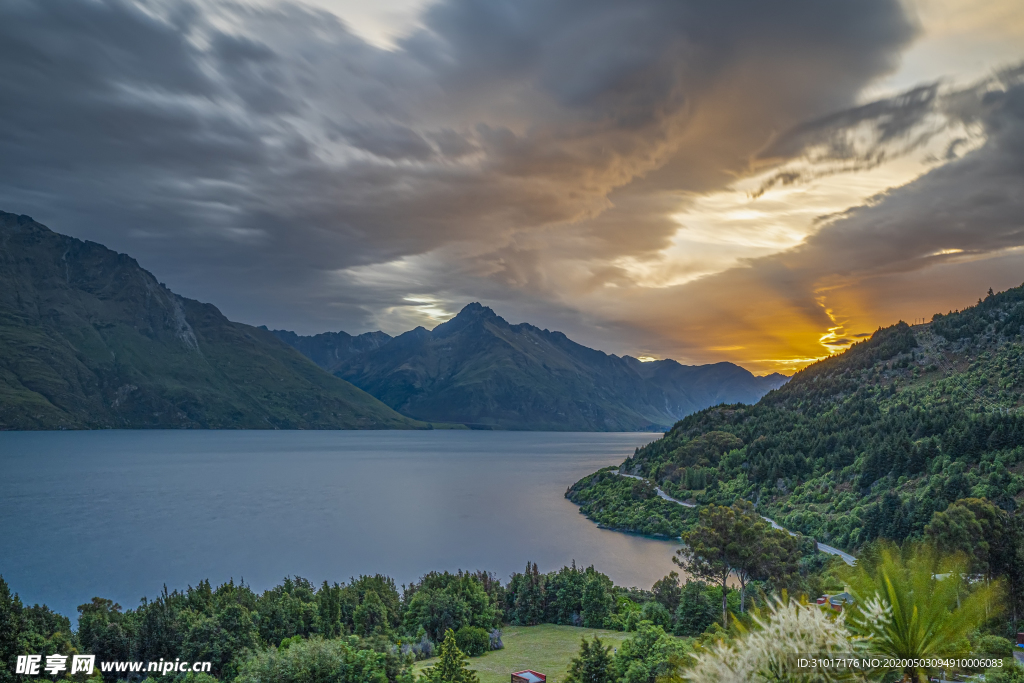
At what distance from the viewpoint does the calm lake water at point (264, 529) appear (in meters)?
68.6

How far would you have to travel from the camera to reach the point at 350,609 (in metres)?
45.2

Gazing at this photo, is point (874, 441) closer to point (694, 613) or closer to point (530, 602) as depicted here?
point (694, 613)

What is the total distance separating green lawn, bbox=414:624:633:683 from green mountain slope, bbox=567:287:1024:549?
118 feet

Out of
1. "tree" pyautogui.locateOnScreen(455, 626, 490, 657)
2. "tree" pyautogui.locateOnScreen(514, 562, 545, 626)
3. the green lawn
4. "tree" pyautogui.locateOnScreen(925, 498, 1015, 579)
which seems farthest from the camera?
"tree" pyautogui.locateOnScreen(514, 562, 545, 626)

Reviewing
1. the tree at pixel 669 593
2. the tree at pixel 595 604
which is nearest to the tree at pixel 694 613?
the tree at pixel 669 593

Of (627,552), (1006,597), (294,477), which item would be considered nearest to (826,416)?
(627,552)

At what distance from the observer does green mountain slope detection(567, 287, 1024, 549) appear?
218 ft

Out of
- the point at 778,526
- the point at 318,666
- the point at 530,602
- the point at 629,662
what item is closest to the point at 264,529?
the point at 530,602

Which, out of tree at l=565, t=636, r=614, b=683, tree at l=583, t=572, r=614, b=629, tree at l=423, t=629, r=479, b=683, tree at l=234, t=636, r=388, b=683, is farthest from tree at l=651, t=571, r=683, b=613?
tree at l=234, t=636, r=388, b=683

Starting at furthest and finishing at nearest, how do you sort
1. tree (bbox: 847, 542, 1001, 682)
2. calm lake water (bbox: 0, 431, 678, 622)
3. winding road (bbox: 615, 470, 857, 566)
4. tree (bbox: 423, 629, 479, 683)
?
calm lake water (bbox: 0, 431, 678, 622) < winding road (bbox: 615, 470, 857, 566) < tree (bbox: 423, 629, 479, 683) < tree (bbox: 847, 542, 1001, 682)

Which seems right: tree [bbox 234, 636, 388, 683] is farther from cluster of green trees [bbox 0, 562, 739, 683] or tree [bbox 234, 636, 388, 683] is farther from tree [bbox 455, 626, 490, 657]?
tree [bbox 455, 626, 490, 657]

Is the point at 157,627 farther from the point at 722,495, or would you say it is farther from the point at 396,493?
the point at 396,493

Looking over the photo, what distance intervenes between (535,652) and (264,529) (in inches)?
2624

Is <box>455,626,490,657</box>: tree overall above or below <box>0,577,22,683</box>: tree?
below
